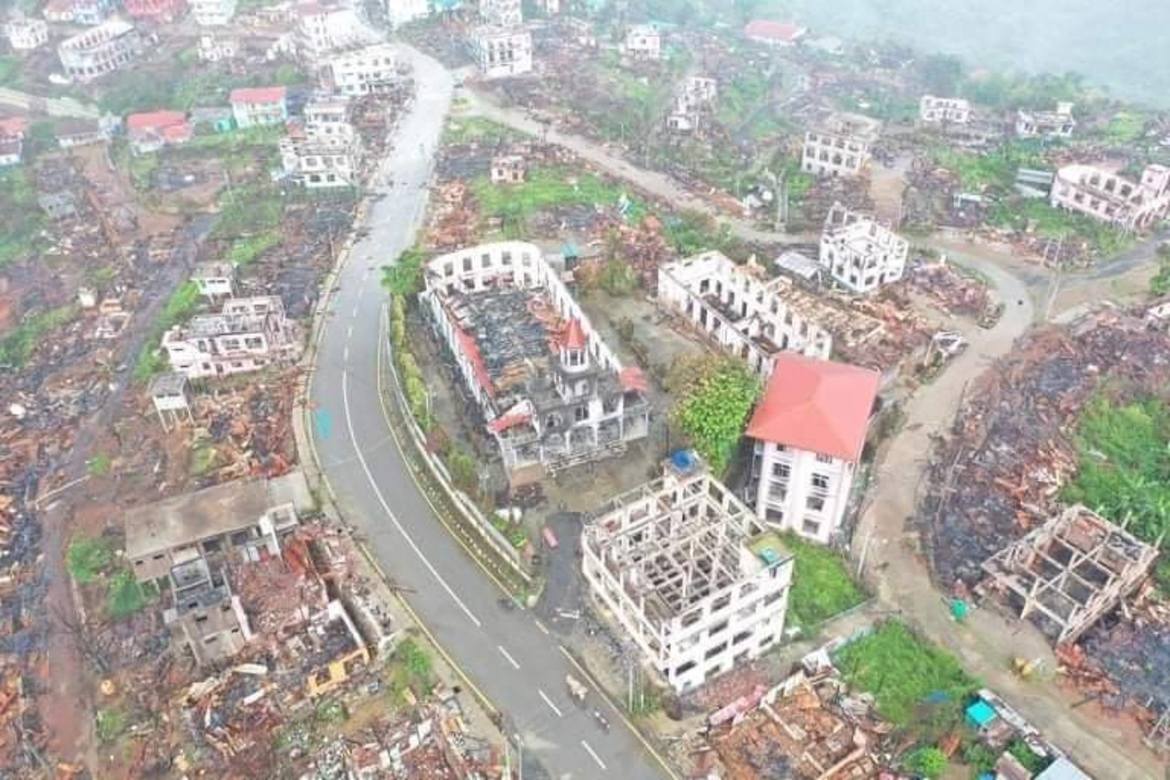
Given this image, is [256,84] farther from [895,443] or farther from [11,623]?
[895,443]

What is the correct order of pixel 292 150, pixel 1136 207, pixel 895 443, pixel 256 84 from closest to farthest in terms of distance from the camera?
1. pixel 895 443
2. pixel 1136 207
3. pixel 292 150
4. pixel 256 84

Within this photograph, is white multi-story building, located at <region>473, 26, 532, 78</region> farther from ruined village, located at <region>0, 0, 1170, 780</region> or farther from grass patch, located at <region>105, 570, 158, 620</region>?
grass patch, located at <region>105, 570, 158, 620</region>

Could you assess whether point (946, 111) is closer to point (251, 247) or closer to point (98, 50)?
point (251, 247)

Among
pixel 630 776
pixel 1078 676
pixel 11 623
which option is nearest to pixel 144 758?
pixel 11 623

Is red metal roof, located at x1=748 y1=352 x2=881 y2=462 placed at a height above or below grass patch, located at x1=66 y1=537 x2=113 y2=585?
above

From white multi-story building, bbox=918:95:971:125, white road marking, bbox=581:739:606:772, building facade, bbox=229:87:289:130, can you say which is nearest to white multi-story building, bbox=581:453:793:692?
white road marking, bbox=581:739:606:772

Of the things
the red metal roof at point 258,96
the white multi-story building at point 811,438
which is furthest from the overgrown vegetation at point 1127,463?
the red metal roof at point 258,96
